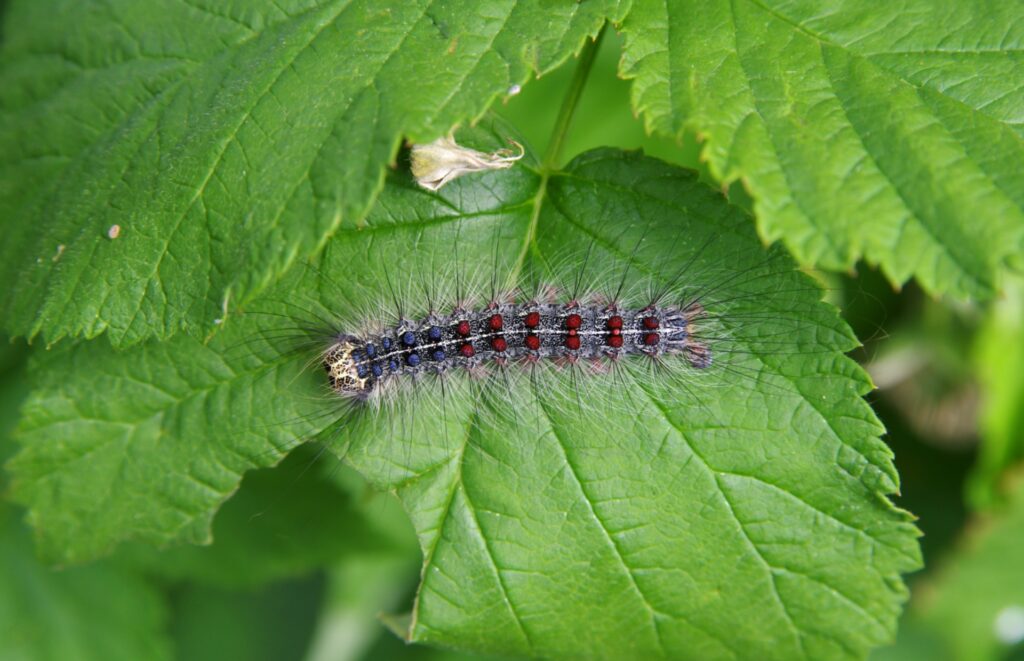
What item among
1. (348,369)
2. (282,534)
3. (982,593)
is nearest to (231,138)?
(348,369)

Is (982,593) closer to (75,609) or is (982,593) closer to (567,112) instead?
(567,112)

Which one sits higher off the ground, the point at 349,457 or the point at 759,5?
the point at 759,5

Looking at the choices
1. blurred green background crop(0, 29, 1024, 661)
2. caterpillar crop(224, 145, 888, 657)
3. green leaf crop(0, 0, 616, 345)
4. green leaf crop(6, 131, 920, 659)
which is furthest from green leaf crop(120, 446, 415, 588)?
green leaf crop(0, 0, 616, 345)

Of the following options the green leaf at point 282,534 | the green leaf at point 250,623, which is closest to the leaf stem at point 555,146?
the green leaf at point 282,534

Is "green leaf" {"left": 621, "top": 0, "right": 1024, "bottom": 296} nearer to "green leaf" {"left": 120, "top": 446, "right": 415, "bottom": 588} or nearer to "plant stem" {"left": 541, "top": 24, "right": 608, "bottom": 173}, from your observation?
"plant stem" {"left": 541, "top": 24, "right": 608, "bottom": 173}

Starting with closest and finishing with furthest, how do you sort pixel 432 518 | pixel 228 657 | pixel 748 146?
pixel 748 146, pixel 432 518, pixel 228 657

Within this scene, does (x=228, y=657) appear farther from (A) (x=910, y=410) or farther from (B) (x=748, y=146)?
(B) (x=748, y=146)

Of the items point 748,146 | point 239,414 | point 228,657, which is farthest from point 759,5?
point 228,657
